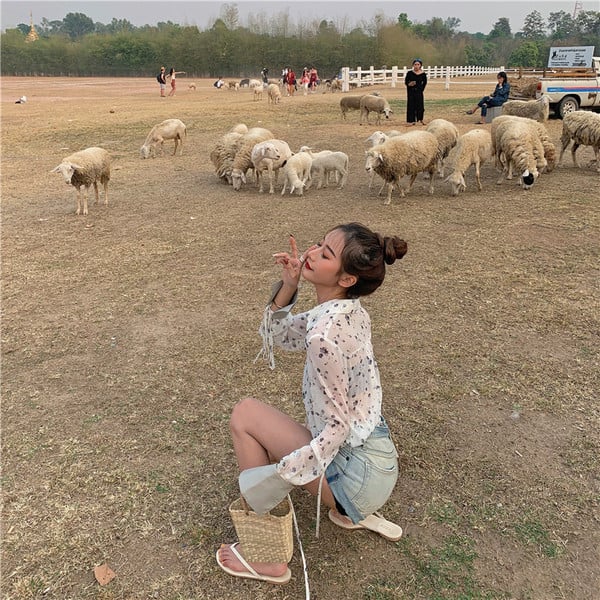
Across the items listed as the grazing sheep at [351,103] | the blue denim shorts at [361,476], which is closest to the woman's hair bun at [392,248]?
the blue denim shorts at [361,476]

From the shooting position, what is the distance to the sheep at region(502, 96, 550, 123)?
13562 millimetres

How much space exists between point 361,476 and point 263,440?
0.45m

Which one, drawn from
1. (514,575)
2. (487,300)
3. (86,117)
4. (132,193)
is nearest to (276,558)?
(514,575)

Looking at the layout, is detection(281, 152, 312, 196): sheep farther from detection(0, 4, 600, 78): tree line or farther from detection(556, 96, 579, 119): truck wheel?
detection(0, 4, 600, 78): tree line

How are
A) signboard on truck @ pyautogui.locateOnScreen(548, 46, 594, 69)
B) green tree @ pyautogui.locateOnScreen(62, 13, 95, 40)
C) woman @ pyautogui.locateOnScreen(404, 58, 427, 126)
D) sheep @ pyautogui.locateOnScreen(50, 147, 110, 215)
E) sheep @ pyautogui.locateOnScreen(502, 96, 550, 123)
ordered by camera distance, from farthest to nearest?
green tree @ pyautogui.locateOnScreen(62, 13, 95, 40)
signboard on truck @ pyautogui.locateOnScreen(548, 46, 594, 69)
woman @ pyautogui.locateOnScreen(404, 58, 427, 126)
sheep @ pyautogui.locateOnScreen(502, 96, 550, 123)
sheep @ pyautogui.locateOnScreen(50, 147, 110, 215)

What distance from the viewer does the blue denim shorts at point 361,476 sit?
217 centimetres

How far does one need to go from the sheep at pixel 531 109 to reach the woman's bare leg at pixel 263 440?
45.5 ft

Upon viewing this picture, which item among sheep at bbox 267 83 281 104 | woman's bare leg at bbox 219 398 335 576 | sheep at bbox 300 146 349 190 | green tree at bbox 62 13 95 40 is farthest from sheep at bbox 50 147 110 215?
green tree at bbox 62 13 95 40

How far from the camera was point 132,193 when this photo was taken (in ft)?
32.0

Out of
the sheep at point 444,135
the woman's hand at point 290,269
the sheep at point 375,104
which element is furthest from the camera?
the sheep at point 375,104

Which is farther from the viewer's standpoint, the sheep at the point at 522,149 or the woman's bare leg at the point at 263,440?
the sheep at the point at 522,149

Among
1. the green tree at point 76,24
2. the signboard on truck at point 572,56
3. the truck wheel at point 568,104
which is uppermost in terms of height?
the green tree at point 76,24

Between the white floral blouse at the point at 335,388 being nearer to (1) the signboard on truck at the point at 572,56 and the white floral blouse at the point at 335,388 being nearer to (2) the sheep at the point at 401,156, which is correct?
(2) the sheep at the point at 401,156

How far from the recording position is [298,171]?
941cm
